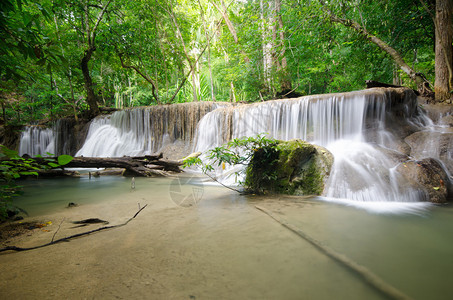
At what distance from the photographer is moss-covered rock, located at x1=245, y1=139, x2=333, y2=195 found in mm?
3795

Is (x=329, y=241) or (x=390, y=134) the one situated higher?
(x=390, y=134)

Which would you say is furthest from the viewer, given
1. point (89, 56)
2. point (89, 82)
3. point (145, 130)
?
point (89, 82)

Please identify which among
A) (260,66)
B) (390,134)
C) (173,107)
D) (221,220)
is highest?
(260,66)

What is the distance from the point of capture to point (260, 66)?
37.4 ft

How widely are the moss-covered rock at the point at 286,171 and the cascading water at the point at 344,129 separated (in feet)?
0.85

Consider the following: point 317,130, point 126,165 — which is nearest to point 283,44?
point 317,130

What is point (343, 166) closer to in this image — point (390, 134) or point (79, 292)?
point (390, 134)

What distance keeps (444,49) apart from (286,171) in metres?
7.64

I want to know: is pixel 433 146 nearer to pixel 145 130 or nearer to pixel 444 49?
pixel 444 49

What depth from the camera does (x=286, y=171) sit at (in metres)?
3.82

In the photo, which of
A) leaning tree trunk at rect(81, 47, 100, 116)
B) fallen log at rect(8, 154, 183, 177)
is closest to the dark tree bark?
leaning tree trunk at rect(81, 47, 100, 116)

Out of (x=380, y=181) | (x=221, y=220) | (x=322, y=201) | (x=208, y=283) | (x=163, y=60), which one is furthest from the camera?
(x=163, y=60)

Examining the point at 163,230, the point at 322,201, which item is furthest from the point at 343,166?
the point at 163,230

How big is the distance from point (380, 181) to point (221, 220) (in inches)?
119
